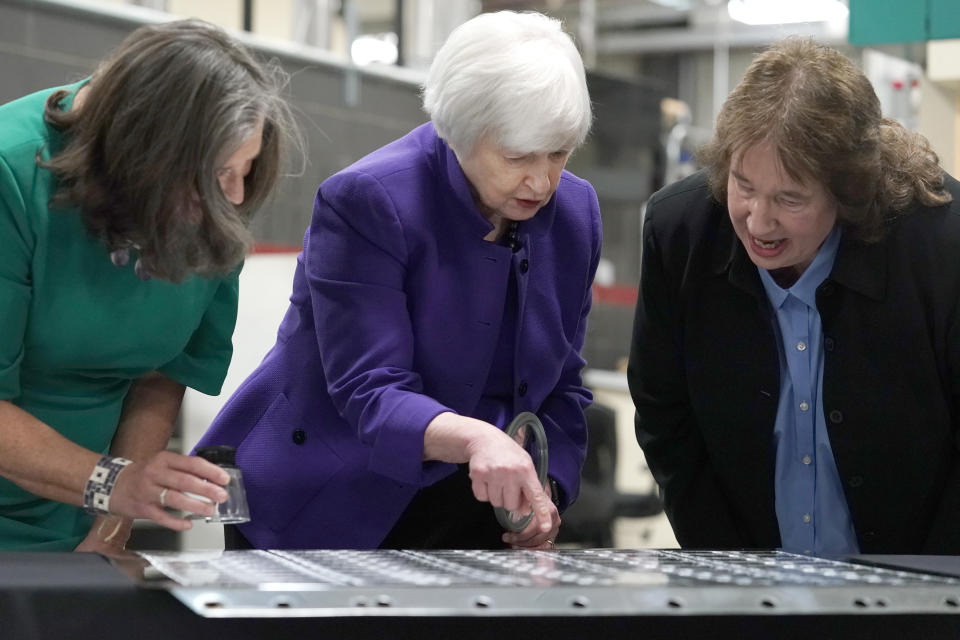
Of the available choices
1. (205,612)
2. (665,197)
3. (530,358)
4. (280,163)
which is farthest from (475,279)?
(205,612)

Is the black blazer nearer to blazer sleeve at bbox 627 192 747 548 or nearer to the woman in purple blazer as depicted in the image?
blazer sleeve at bbox 627 192 747 548

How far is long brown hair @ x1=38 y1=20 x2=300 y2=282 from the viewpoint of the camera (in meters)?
1.47

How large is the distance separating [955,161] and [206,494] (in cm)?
216

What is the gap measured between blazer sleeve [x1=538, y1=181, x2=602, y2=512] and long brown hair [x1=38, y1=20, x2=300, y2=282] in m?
0.52

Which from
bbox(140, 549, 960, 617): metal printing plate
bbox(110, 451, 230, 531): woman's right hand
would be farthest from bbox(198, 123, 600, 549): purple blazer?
bbox(140, 549, 960, 617): metal printing plate

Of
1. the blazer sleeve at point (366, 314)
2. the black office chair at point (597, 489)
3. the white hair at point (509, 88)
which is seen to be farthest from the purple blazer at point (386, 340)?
the black office chair at point (597, 489)

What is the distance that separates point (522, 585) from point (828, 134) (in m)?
0.87

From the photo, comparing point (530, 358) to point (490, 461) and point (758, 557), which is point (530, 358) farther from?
point (758, 557)

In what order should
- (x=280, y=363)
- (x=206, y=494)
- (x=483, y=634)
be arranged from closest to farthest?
(x=483, y=634), (x=206, y=494), (x=280, y=363)

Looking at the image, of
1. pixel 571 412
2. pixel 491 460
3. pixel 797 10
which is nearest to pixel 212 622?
pixel 491 460

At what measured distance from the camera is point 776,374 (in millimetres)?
1823

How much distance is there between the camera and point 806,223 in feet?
5.64

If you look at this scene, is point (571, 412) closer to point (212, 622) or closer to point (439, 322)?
point (439, 322)

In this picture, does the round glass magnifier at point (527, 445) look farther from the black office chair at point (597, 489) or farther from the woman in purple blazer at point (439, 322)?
the black office chair at point (597, 489)
